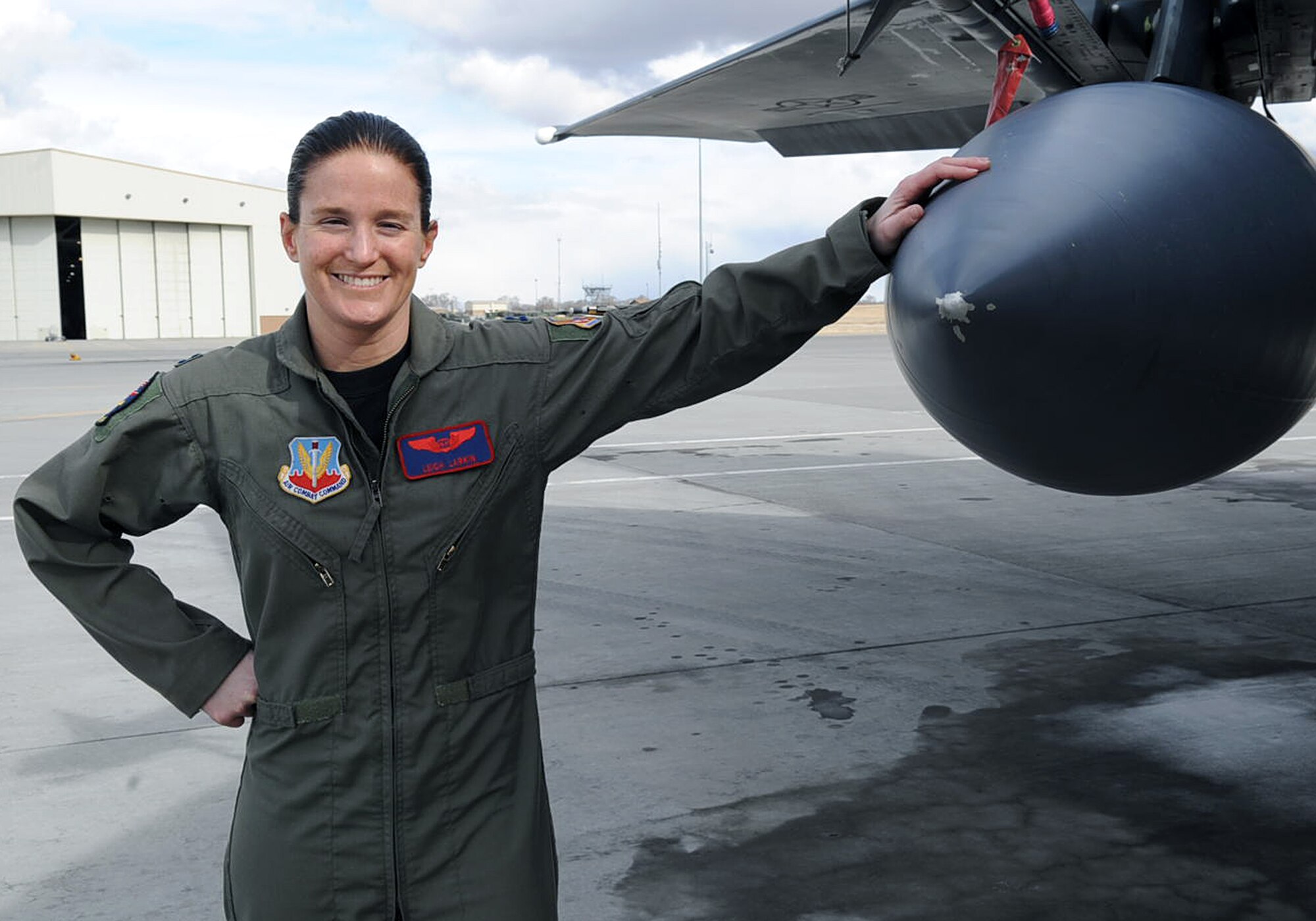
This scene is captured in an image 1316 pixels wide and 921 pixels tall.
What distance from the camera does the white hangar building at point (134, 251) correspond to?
51312 mm

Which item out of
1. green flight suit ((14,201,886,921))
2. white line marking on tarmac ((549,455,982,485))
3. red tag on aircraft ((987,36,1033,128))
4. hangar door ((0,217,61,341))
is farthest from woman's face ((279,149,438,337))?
hangar door ((0,217,61,341))

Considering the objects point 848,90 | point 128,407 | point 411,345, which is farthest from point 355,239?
point 848,90

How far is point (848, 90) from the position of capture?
278 inches

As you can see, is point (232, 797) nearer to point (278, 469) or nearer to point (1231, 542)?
point (278, 469)

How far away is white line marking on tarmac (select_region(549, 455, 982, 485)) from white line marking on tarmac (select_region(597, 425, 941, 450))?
1917mm

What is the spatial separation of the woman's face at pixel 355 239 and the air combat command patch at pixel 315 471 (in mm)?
198

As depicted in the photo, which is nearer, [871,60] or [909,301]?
[909,301]

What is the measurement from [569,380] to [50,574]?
94 centimetres

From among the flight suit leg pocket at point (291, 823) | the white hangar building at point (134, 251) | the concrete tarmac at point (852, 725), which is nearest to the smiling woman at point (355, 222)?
the flight suit leg pocket at point (291, 823)

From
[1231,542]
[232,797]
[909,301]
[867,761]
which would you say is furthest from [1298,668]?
[232,797]

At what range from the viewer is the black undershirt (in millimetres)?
2135

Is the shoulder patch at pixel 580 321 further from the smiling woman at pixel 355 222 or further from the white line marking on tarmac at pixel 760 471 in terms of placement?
the white line marking on tarmac at pixel 760 471

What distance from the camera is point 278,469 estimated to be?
205cm

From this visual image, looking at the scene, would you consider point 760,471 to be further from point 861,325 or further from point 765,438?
point 861,325
